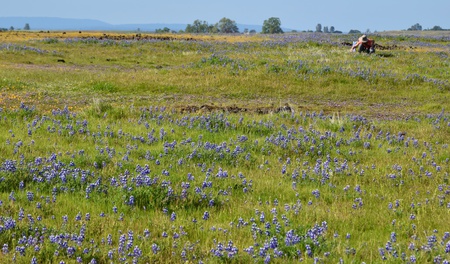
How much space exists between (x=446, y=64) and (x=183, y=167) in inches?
936

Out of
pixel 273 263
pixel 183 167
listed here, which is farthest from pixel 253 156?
pixel 273 263

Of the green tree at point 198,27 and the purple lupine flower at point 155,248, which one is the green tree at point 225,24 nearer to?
the green tree at point 198,27

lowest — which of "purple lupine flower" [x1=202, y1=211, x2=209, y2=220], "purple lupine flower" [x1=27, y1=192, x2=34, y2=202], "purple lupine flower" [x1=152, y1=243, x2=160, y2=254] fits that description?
"purple lupine flower" [x1=202, y1=211, x2=209, y2=220]

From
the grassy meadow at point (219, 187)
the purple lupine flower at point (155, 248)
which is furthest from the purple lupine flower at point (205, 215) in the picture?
the purple lupine flower at point (155, 248)

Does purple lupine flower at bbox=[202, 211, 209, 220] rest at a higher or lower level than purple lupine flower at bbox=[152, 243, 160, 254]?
lower

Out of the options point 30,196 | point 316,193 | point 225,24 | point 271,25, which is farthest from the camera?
point 225,24

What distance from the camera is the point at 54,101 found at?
52.0ft

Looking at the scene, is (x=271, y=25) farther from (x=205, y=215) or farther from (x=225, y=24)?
(x=205, y=215)

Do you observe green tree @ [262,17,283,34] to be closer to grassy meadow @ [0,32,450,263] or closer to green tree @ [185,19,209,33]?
green tree @ [185,19,209,33]

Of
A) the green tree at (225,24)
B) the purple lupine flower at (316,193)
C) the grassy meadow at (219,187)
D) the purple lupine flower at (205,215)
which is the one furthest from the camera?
the green tree at (225,24)

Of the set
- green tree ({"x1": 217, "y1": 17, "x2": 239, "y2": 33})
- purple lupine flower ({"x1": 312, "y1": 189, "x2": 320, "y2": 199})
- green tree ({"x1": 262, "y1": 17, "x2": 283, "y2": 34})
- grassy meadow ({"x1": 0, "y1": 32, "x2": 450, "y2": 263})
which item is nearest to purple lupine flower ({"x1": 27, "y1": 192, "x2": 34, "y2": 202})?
grassy meadow ({"x1": 0, "y1": 32, "x2": 450, "y2": 263})

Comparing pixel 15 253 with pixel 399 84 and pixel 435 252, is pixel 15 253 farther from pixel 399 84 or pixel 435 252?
pixel 399 84

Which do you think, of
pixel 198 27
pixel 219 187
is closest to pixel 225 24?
pixel 198 27

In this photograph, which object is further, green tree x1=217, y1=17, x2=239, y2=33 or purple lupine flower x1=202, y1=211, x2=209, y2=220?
green tree x1=217, y1=17, x2=239, y2=33
